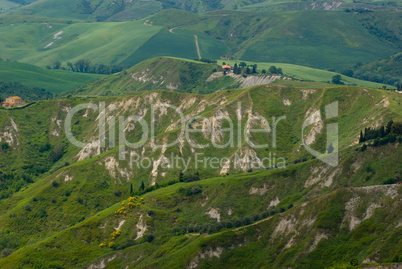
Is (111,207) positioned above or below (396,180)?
below

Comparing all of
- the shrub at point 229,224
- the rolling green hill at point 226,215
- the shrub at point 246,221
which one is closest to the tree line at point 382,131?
the rolling green hill at point 226,215

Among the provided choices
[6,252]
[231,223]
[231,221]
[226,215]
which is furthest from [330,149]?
[6,252]

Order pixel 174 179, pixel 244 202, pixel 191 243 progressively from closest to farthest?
1. pixel 191 243
2. pixel 244 202
3. pixel 174 179

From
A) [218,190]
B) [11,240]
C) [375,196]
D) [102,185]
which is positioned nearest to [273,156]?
[218,190]

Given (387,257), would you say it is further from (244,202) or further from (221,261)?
(244,202)

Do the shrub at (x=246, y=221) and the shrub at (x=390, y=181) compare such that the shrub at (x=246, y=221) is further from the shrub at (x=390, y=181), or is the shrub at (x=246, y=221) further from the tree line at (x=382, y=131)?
the tree line at (x=382, y=131)

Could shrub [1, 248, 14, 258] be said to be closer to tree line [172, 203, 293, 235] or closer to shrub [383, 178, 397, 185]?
tree line [172, 203, 293, 235]

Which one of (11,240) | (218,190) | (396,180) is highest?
(396,180)

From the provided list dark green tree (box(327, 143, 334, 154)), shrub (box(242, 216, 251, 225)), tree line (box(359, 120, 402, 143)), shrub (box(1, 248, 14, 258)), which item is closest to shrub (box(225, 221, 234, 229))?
shrub (box(242, 216, 251, 225))

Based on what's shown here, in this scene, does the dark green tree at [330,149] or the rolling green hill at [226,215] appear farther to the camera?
the dark green tree at [330,149]

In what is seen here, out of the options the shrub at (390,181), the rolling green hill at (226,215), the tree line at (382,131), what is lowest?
the rolling green hill at (226,215)

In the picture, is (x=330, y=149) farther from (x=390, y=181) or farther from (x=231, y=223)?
(x=231, y=223)
